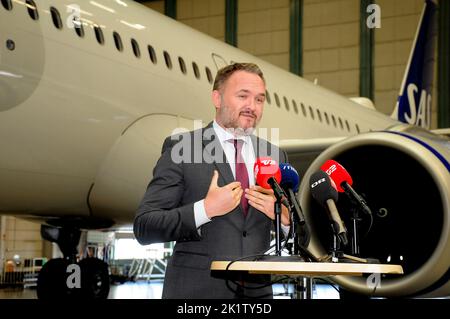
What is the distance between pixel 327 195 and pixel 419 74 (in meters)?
8.05

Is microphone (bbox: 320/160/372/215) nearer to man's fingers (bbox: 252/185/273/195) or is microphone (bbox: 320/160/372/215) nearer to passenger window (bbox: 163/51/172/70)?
man's fingers (bbox: 252/185/273/195)

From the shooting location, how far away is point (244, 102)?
1571 mm

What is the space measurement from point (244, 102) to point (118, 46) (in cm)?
257

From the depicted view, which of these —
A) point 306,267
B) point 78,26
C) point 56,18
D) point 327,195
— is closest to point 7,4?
point 56,18

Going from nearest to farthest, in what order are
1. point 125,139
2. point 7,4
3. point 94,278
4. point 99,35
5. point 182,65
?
point 7,4 → point 99,35 → point 125,139 → point 182,65 → point 94,278

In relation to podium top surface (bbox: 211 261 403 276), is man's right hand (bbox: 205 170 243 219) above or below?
above

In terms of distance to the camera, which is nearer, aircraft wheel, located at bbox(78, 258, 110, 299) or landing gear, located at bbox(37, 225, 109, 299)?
landing gear, located at bbox(37, 225, 109, 299)

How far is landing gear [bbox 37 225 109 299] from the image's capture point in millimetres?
5148

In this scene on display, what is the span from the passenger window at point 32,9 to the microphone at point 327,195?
2.32 meters

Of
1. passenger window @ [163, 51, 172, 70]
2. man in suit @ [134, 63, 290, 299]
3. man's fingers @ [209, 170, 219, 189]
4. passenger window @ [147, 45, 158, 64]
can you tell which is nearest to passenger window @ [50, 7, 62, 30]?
passenger window @ [147, 45, 158, 64]

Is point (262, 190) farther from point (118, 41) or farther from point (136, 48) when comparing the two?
point (136, 48)

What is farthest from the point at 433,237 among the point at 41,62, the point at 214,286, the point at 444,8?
the point at 444,8

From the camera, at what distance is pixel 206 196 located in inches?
59.1
